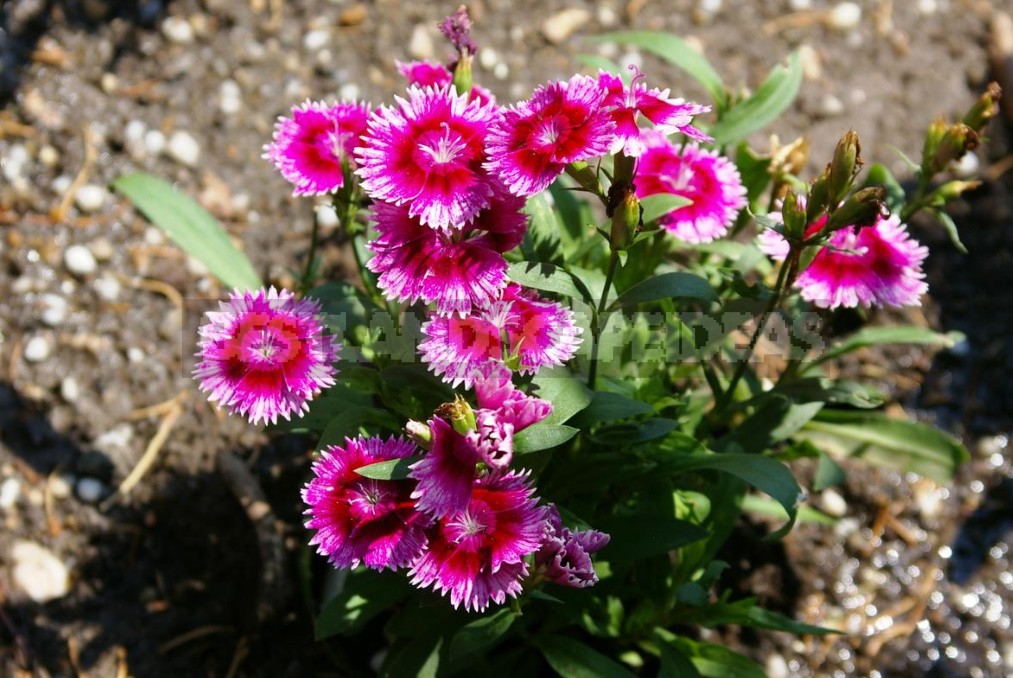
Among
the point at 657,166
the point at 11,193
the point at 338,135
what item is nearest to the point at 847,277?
the point at 657,166

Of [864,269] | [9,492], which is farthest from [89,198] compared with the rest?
[864,269]

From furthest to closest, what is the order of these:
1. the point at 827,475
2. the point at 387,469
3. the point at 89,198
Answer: the point at 89,198
the point at 827,475
the point at 387,469

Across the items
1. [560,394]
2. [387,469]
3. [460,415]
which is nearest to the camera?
[460,415]

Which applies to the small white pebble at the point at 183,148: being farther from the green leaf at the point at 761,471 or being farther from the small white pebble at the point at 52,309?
the green leaf at the point at 761,471

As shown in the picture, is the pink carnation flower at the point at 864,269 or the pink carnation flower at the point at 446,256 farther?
the pink carnation flower at the point at 864,269

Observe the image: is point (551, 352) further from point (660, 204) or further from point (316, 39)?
point (316, 39)

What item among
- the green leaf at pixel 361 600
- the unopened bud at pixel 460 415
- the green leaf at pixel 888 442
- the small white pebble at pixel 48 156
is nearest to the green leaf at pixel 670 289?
the unopened bud at pixel 460 415

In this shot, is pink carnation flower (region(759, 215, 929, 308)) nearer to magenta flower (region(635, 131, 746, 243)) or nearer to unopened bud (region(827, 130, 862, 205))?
magenta flower (region(635, 131, 746, 243))
